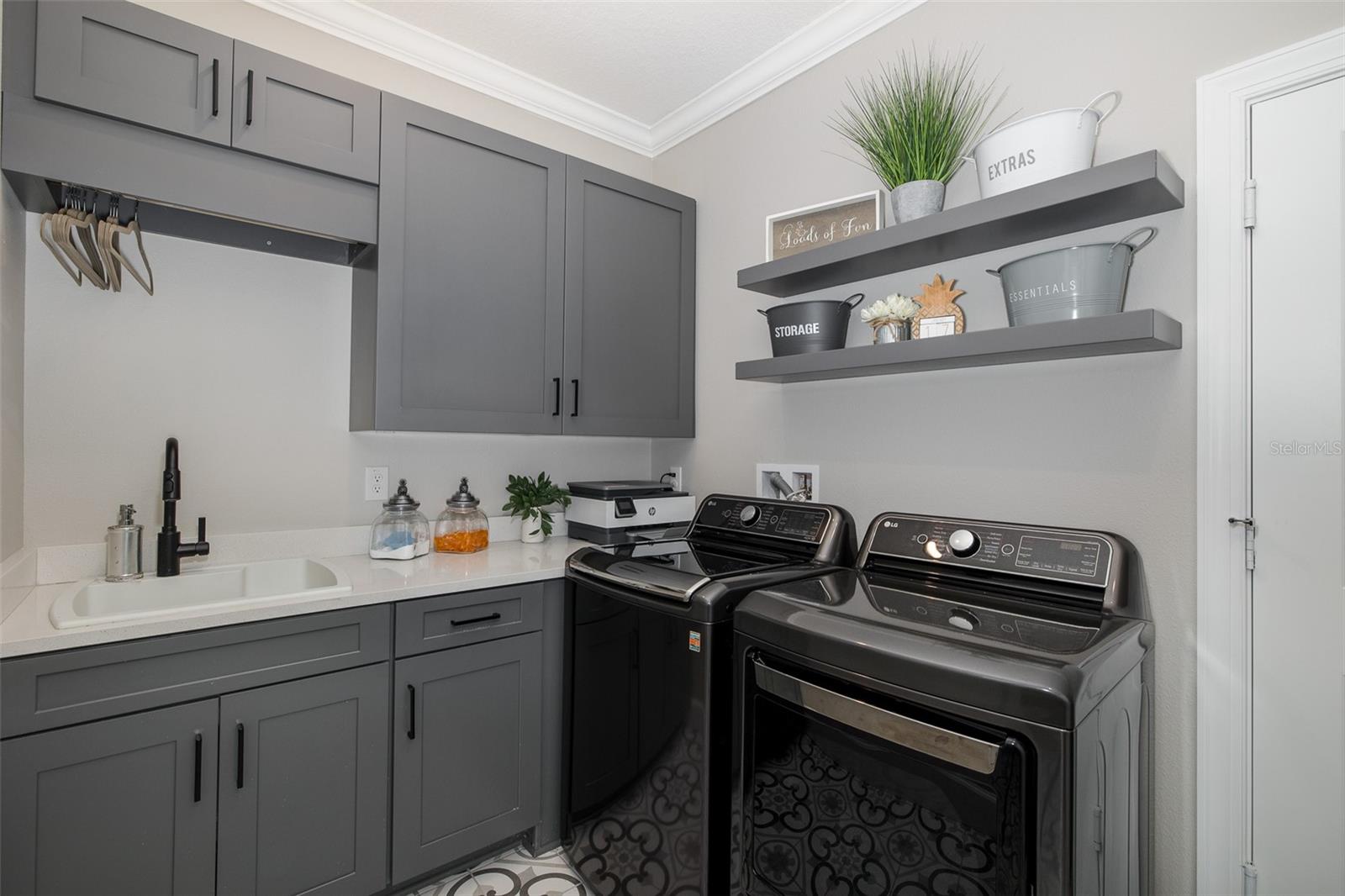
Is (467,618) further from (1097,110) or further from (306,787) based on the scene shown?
(1097,110)

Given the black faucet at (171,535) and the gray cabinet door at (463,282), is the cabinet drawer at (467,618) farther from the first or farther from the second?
the black faucet at (171,535)

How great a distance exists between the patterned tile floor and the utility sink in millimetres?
931

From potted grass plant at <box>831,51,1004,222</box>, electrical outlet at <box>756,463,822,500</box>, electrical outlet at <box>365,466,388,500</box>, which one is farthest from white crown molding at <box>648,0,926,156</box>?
electrical outlet at <box>365,466,388,500</box>

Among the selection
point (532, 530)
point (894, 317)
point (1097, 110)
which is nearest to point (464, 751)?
point (532, 530)

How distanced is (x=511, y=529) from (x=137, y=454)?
1166 millimetres

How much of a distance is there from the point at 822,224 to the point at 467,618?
1.64 meters

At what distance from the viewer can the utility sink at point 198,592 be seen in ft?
4.45

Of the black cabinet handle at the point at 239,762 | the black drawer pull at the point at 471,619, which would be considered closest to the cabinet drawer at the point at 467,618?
the black drawer pull at the point at 471,619

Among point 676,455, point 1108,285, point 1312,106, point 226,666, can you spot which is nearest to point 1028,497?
point 1108,285

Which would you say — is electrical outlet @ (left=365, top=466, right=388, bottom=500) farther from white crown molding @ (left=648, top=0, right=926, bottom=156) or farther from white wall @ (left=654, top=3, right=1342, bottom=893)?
white crown molding @ (left=648, top=0, right=926, bottom=156)

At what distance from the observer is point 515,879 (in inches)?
71.3

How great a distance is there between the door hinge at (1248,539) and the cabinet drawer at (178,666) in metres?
1.94

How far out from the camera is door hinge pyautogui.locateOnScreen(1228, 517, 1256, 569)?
1.24 meters

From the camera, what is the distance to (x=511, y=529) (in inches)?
96.6
